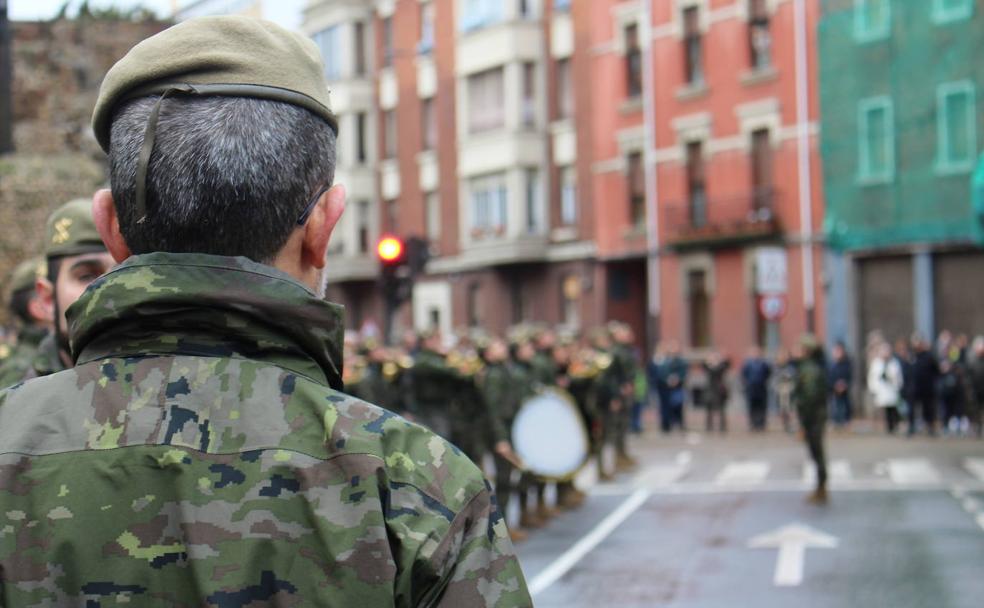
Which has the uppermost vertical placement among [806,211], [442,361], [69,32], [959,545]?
[69,32]

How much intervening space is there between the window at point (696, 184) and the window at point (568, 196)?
448cm

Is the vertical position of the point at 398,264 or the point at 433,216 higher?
the point at 433,216

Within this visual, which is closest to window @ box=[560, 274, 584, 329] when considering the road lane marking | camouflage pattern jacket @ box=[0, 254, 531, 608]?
the road lane marking

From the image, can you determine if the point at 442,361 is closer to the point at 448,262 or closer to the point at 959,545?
the point at 959,545

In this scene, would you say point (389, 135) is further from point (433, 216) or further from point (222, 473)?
point (222, 473)

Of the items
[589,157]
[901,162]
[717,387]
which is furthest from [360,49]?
[717,387]

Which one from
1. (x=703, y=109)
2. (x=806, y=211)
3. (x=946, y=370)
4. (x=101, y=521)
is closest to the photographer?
(x=101, y=521)

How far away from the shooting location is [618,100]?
3941 cm

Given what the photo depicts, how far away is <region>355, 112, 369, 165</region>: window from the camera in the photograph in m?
50.8

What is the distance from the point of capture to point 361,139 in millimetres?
51094

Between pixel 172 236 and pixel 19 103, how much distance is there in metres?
24.4

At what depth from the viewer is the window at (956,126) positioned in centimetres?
3047

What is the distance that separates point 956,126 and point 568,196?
13.4 m

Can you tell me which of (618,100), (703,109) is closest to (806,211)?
(703,109)
